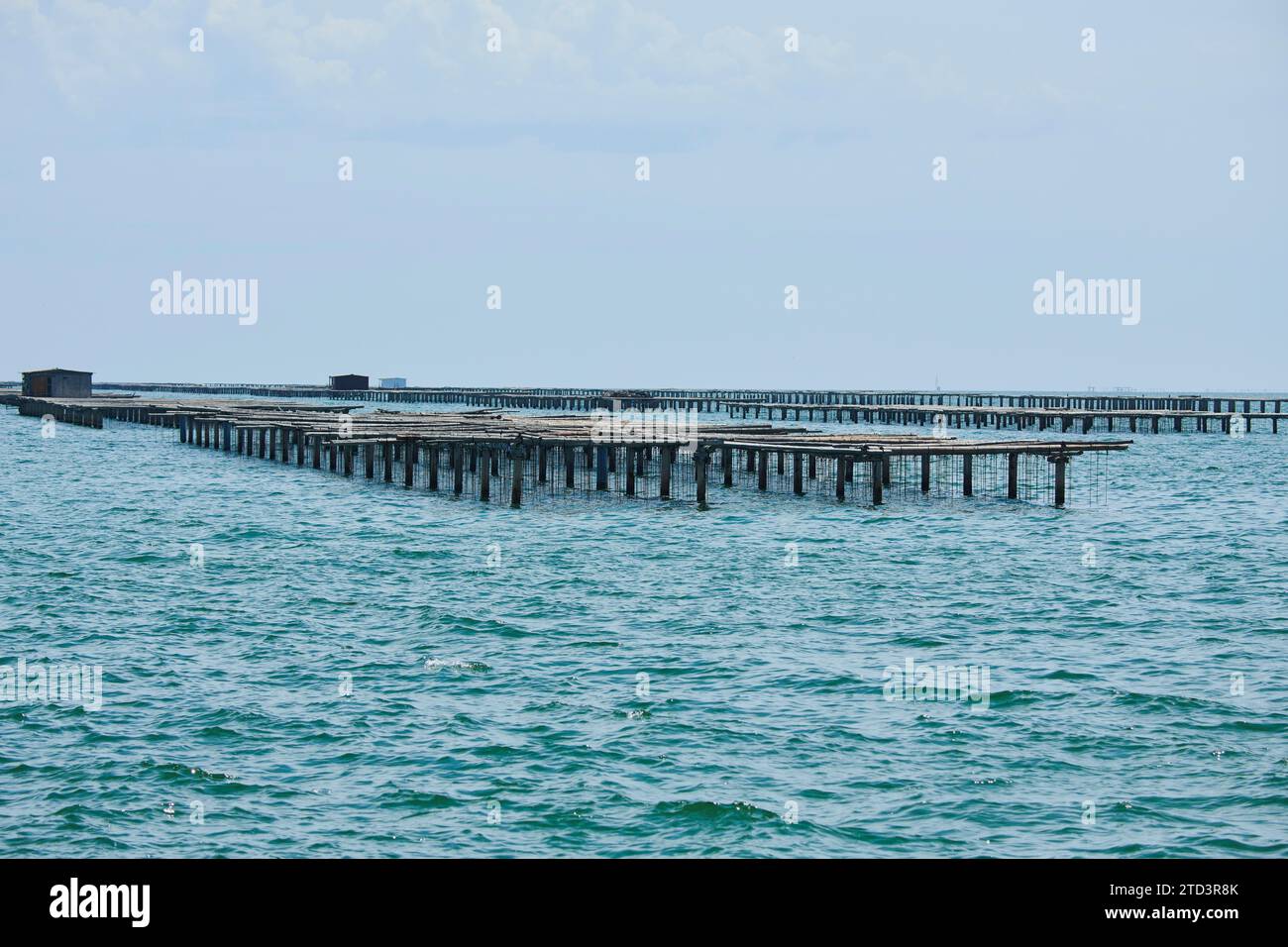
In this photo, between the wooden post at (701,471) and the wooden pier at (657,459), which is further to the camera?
the wooden pier at (657,459)

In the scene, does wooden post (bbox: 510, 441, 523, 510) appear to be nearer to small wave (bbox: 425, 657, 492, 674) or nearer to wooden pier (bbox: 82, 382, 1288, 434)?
small wave (bbox: 425, 657, 492, 674)

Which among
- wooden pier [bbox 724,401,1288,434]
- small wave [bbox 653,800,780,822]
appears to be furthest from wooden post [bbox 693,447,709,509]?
wooden pier [bbox 724,401,1288,434]

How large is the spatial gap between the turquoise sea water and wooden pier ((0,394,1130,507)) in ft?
22.8

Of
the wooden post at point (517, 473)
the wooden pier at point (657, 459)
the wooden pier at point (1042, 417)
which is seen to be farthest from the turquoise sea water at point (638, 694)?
the wooden pier at point (1042, 417)

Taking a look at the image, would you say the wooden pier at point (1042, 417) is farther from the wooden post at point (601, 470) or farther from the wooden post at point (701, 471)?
the wooden post at point (701, 471)

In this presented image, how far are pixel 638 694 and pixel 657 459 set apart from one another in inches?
2084

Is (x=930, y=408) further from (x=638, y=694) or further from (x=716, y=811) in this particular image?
(x=716, y=811)

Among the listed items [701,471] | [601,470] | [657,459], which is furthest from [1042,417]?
[701,471]

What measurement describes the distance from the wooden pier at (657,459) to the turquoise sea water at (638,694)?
22.8ft

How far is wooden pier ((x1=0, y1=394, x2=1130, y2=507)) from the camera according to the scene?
44500 millimetres

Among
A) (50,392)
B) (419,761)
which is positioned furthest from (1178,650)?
(50,392)

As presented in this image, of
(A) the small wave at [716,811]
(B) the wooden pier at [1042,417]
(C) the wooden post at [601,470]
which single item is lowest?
(A) the small wave at [716,811]

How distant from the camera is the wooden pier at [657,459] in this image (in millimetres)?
44500
